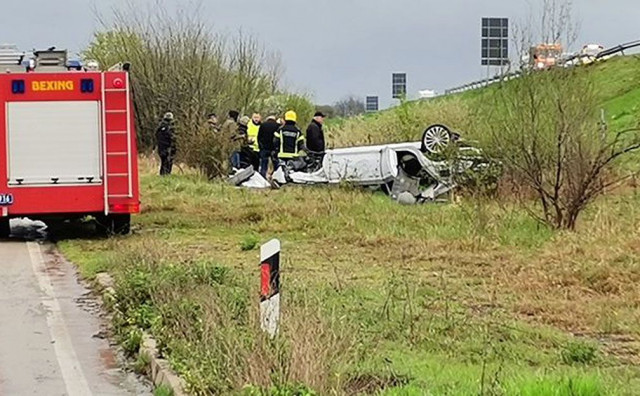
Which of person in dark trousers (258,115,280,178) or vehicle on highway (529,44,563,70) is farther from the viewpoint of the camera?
person in dark trousers (258,115,280,178)

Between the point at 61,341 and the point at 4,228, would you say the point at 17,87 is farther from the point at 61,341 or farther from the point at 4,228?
the point at 61,341

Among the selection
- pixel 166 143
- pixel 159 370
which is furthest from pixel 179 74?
pixel 159 370

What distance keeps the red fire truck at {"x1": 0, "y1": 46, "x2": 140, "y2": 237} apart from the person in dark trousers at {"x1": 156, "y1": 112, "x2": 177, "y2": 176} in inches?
466

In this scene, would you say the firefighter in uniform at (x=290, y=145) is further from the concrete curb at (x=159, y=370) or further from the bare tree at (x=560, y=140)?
the concrete curb at (x=159, y=370)

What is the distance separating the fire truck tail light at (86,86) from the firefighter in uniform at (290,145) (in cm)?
807

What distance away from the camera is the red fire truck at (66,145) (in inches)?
753

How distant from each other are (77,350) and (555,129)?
9.45 m

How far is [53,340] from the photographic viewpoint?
11047 millimetres

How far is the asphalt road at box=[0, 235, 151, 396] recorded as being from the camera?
9227 millimetres

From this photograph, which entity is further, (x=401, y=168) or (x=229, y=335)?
(x=401, y=168)

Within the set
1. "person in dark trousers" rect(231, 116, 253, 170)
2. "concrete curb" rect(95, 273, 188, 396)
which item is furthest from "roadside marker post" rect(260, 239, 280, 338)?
"person in dark trousers" rect(231, 116, 253, 170)

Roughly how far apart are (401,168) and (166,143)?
9612 mm

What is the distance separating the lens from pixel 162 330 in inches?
394

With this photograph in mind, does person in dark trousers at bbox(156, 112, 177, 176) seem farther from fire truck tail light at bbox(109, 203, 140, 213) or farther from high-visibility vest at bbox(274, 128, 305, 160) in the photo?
fire truck tail light at bbox(109, 203, 140, 213)
